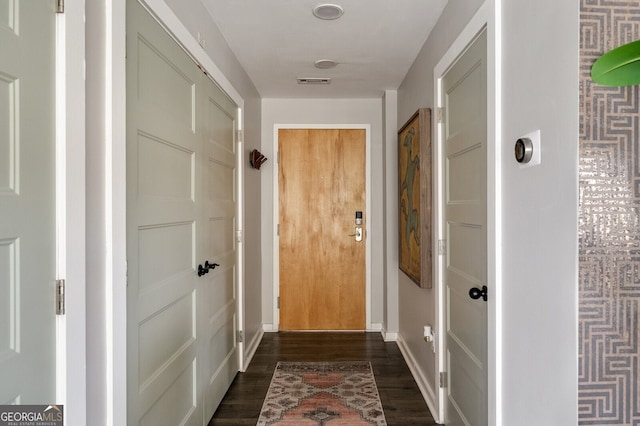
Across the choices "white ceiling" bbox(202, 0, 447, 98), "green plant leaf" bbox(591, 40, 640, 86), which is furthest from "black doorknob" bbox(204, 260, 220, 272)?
"green plant leaf" bbox(591, 40, 640, 86)

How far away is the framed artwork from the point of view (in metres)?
2.41

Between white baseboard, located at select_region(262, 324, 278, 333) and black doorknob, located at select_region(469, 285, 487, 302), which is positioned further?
white baseboard, located at select_region(262, 324, 278, 333)

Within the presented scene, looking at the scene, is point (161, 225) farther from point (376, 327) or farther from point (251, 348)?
point (376, 327)

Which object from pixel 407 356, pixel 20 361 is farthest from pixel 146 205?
pixel 407 356

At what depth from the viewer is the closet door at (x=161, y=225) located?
140cm

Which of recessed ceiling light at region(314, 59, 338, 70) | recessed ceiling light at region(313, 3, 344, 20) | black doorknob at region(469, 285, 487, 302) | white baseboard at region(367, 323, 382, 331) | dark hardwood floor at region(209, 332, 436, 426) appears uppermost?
recessed ceiling light at region(314, 59, 338, 70)

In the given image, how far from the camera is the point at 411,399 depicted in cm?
254

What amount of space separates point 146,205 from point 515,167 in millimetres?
1408

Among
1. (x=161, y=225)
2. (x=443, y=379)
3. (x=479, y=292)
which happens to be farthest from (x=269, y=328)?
(x=479, y=292)

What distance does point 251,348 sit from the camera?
3.35 m

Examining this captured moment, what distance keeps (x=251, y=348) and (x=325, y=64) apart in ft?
8.27

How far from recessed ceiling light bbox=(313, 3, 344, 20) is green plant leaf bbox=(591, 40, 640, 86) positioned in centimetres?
164

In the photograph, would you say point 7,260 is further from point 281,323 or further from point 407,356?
point 281,323

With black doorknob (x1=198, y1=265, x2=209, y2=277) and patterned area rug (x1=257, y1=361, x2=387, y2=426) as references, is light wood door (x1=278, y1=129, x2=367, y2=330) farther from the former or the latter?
black doorknob (x1=198, y1=265, x2=209, y2=277)
